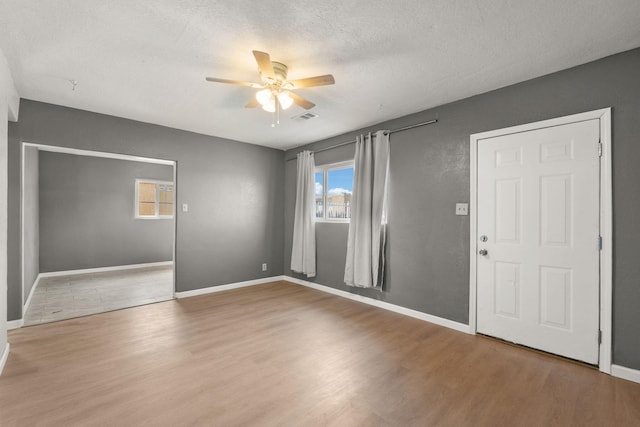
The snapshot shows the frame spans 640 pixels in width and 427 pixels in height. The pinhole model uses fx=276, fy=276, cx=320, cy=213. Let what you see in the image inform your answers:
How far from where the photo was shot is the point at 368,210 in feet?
13.2

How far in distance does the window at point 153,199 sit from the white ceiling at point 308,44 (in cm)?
375

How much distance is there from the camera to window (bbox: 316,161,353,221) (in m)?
4.67

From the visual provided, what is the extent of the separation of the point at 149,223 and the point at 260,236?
3.40m

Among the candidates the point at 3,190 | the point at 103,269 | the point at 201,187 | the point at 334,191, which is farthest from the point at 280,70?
the point at 103,269

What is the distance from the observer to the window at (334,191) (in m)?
4.67

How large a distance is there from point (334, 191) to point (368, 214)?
3.54 feet

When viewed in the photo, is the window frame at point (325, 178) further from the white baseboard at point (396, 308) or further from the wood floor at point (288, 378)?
the wood floor at point (288, 378)

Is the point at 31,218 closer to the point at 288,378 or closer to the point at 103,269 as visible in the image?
the point at 103,269

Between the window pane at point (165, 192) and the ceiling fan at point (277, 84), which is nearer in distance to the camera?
the ceiling fan at point (277, 84)

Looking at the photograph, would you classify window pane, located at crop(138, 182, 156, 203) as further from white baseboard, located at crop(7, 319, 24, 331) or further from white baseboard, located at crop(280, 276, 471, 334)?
white baseboard, located at crop(280, 276, 471, 334)

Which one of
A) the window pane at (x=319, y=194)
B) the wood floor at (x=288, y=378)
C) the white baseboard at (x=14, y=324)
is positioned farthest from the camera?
the window pane at (x=319, y=194)

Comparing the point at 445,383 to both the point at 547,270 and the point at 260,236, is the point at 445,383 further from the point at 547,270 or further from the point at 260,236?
the point at 260,236

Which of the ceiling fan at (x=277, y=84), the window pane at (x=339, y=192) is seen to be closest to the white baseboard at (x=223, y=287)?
the window pane at (x=339, y=192)

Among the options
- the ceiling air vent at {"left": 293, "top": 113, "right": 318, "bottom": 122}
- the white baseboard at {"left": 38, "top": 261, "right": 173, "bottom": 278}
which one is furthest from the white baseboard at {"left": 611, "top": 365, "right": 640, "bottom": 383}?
the white baseboard at {"left": 38, "top": 261, "right": 173, "bottom": 278}
